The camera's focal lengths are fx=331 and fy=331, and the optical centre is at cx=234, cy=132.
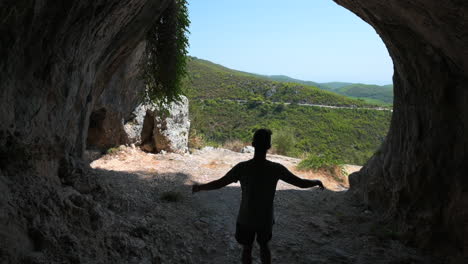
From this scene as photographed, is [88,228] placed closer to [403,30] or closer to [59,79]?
[59,79]

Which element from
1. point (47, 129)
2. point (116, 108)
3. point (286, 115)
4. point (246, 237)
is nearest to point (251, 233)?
point (246, 237)

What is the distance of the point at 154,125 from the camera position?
32.8ft

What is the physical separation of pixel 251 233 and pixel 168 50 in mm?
4203

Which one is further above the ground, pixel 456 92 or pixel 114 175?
pixel 456 92

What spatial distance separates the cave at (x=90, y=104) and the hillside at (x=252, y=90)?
1112 inches

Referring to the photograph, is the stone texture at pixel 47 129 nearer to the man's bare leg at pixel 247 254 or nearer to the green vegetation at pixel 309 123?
the man's bare leg at pixel 247 254

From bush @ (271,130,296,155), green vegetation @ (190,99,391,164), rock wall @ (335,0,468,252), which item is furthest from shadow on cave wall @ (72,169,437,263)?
green vegetation @ (190,99,391,164)

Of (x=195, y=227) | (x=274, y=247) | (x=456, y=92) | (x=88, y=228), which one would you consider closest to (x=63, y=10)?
(x=88, y=228)

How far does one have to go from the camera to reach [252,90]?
37.7 m

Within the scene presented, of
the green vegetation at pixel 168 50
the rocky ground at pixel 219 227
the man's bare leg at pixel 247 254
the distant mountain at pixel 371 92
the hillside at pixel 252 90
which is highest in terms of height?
the distant mountain at pixel 371 92

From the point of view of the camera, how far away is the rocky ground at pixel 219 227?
3.37 m

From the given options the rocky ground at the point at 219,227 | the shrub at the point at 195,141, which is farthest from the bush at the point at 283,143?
the rocky ground at the point at 219,227

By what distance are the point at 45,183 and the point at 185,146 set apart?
816 cm

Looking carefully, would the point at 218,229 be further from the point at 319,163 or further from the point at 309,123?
the point at 309,123
